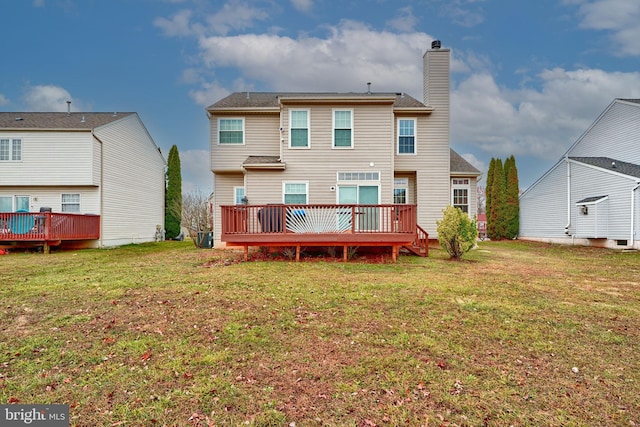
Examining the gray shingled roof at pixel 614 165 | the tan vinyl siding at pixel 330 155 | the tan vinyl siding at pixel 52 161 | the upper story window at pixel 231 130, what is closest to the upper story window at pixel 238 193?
the tan vinyl siding at pixel 330 155

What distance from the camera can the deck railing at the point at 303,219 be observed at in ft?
34.5

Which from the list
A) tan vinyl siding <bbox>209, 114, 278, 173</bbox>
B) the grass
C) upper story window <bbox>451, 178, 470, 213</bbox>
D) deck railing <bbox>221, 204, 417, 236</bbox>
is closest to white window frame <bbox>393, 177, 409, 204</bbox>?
upper story window <bbox>451, 178, 470, 213</bbox>

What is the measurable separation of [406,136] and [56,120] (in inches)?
688

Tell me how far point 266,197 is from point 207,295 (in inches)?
304

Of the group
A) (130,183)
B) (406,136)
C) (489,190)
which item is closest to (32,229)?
(130,183)

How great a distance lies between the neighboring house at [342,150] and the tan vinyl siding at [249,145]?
42 mm

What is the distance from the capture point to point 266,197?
13.8 metres

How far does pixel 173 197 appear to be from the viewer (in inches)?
991

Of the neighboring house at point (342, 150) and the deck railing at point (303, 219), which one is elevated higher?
the neighboring house at point (342, 150)

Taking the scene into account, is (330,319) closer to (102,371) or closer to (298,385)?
(298,385)

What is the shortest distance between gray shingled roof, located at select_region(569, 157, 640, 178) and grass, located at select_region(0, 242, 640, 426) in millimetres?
12507

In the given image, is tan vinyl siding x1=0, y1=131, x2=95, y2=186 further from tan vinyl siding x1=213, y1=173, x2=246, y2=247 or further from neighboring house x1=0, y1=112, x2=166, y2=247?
tan vinyl siding x1=213, y1=173, x2=246, y2=247

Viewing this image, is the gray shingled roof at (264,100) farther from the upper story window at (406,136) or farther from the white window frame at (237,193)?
the white window frame at (237,193)

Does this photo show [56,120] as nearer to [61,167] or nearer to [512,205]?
[61,167]
